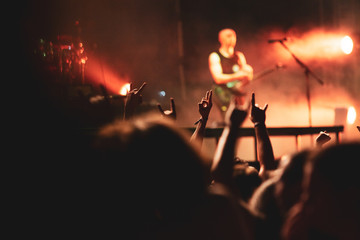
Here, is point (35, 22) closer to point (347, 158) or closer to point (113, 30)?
point (113, 30)

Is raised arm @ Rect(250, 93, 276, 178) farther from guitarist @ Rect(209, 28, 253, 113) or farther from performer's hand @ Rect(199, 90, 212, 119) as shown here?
guitarist @ Rect(209, 28, 253, 113)

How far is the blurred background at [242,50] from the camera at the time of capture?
7.73 metres

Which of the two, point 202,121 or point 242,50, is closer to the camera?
point 202,121

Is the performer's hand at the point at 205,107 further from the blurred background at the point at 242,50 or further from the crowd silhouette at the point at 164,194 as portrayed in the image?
the blurred background at the point at 242,50

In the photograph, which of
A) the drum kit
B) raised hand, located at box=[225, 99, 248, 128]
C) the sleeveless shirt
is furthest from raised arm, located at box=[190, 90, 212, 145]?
the sleeveless shirt

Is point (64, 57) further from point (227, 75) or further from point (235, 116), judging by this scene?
point (235, 116)

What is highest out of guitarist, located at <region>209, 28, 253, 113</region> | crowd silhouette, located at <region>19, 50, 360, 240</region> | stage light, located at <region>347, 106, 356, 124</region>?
guitarist, located at <region>209, 28, 253, 113</region>

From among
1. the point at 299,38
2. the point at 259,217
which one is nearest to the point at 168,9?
the point at 299,38

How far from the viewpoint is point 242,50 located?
29.0ft

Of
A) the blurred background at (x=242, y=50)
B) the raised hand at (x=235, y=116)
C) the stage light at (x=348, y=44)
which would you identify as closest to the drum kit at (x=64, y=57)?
the blurred background at (x=242, y=50)

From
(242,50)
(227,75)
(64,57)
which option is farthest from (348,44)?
(64,57)

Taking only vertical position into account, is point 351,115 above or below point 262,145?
above

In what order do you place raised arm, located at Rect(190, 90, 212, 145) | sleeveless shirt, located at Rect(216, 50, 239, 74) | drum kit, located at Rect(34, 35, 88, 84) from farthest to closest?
1. sleeveless shirt, located at Rect(216, 50, 239, 74)
2. drum kit, located at Rect(34, 35, 88, 84)
3. raised arm, located at Rect(190, 90, 212, 145)

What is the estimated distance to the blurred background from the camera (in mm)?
7727
